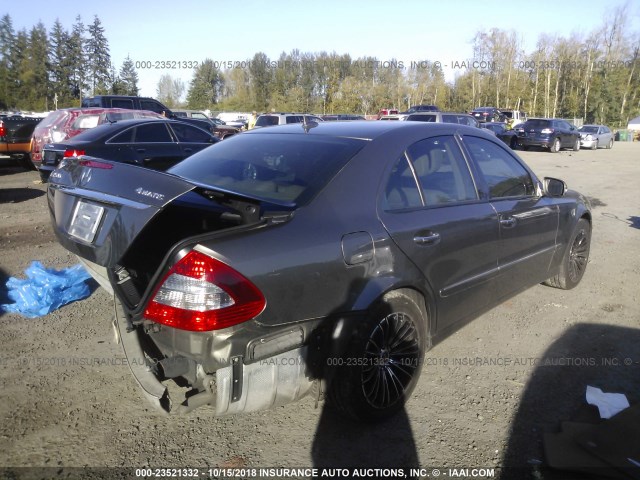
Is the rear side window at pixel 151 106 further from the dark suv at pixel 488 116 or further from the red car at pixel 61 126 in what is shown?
the dark suv at pixel 488 116

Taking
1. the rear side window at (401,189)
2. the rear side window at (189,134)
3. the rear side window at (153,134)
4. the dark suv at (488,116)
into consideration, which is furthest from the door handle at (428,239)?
the dark suv at (488,116)

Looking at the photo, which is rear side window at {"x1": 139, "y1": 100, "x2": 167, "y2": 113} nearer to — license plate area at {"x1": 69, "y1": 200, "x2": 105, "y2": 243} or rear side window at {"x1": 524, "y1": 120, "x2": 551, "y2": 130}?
rear side window at {"x1": 524, "y1": 120, "x2": 551, "y2": 130}

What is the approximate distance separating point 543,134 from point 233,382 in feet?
80.6

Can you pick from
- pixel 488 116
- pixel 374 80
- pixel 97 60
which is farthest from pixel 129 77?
pixel 488 116

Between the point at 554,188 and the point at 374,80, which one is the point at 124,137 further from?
the point at 374,80

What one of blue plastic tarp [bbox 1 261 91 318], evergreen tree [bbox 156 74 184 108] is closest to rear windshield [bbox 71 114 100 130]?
blue plastic tarp [bbox 1 261 91 318]

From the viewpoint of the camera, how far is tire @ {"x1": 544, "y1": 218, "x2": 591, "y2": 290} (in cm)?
477

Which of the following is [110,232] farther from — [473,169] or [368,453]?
[473,169]

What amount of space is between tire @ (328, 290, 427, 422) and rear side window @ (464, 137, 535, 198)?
→ 4.25 ft

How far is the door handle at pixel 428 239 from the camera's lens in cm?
286

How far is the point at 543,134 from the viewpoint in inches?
924

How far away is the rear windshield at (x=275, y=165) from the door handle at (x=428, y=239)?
24.0 inches

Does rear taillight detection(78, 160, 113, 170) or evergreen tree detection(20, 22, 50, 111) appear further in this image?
evergreen tree detection(20, 22, 50, 111)

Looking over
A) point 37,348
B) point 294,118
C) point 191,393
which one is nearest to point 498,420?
point 191,393
